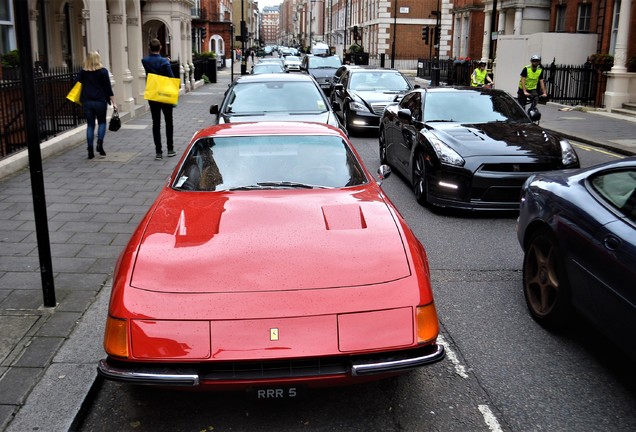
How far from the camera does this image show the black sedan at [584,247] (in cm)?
370

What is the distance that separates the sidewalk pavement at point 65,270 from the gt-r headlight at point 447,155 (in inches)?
146

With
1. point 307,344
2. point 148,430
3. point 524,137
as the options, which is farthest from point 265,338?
point 524,137

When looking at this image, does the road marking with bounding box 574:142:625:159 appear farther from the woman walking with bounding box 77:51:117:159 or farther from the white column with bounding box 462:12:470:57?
the white column with bounding box 462:12:470:57

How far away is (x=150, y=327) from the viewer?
10.2 ft

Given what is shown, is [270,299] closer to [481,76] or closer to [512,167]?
[512,167]

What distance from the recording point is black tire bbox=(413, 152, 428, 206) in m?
8.52

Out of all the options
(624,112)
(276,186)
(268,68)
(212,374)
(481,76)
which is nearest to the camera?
(212,374)

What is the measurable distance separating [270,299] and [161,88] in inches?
350

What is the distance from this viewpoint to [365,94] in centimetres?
1617

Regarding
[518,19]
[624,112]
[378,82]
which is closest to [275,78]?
[378,82]

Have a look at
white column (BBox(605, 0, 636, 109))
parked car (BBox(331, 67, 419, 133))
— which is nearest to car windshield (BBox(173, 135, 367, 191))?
parked car (BBox(331, 67, 419, 133))

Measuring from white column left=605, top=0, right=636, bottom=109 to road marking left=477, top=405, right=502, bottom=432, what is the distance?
2095 cm

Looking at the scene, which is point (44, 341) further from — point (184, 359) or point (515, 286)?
point (515, 286)

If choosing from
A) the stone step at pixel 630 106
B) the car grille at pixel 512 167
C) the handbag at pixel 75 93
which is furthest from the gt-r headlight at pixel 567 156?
the stone step at pixel 630 106
